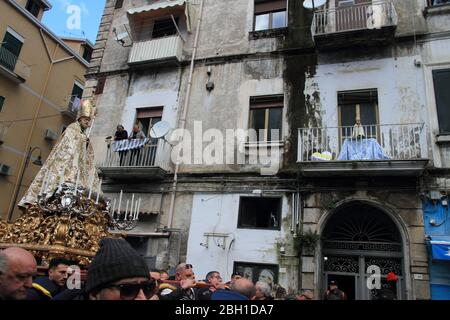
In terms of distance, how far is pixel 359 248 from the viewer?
375 inches

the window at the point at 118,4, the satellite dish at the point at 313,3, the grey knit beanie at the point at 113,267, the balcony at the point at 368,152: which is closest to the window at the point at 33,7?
the window at the point at 118,4

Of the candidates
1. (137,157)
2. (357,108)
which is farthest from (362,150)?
(137,157)

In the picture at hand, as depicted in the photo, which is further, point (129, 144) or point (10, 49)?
point (10, 49)

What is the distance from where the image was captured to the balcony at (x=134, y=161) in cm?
1138

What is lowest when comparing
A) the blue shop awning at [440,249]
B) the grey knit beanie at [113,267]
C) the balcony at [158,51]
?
the grey knit beanie at [113,267]

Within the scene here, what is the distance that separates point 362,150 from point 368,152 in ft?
0.56

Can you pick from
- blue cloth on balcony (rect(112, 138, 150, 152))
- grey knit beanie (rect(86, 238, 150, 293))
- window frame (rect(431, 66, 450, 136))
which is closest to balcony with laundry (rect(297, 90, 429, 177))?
window frame (rect(431, 66, 450, 136))

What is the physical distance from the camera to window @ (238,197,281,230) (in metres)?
10.2

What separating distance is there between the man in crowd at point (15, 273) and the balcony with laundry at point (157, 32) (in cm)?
1122

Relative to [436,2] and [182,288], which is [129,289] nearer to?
[182,288]

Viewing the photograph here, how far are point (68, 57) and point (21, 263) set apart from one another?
23.5 metres

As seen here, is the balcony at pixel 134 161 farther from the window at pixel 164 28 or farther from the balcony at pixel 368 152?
the window at pixel 164 28
